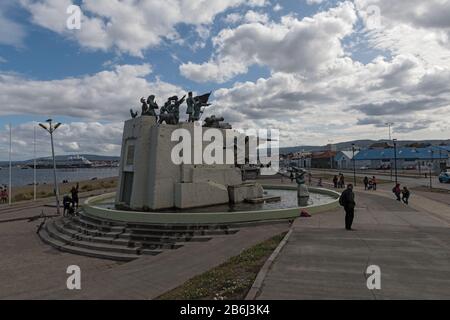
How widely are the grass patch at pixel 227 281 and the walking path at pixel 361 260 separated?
417 millimetres

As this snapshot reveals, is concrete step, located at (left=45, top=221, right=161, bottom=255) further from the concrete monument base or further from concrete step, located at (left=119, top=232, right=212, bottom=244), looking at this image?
the concrete monument base

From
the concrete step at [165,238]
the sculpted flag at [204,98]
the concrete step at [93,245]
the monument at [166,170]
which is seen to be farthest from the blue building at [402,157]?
the concrete step at [93,245]

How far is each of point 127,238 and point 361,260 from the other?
8.07 meters

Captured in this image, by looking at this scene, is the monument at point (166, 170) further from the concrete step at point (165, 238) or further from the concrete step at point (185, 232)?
the concrete step at point (165, 238)

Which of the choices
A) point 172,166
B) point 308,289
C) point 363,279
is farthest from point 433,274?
point 172,166

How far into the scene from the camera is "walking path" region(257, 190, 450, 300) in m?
6.19

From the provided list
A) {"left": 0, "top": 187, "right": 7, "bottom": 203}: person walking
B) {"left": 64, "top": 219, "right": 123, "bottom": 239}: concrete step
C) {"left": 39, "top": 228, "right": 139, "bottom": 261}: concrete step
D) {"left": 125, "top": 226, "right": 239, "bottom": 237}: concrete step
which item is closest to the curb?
{"left": 125, "top": 226, "right": 239, "bottom": 237}: concrete step

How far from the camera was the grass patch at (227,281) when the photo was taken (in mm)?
6340

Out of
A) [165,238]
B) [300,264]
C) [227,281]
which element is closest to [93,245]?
[165,238]

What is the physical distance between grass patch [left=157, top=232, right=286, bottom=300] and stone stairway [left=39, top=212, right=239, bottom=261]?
3.49 meters

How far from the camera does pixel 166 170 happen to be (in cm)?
1697

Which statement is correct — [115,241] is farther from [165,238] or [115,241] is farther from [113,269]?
[113,269]
